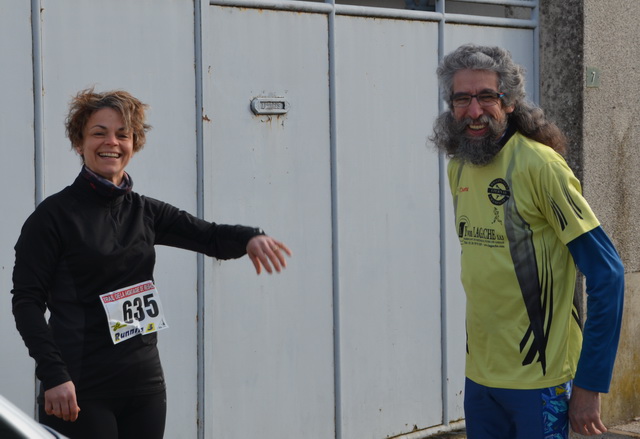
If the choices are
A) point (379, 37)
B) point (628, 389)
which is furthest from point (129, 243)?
point (628, 389)

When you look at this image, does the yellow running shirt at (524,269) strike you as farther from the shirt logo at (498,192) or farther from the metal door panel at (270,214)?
the metal door panel at (270,214)

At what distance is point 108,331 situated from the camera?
3.44 metres

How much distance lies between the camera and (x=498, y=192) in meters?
3.44

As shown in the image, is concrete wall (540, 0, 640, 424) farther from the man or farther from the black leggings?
the black leggings

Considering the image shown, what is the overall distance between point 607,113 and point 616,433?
199 cm

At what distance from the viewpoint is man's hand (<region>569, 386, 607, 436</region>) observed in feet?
10.5

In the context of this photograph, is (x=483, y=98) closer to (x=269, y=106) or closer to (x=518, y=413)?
(x=518, y=413)

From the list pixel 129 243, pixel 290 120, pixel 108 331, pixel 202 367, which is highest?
pixel 290 120

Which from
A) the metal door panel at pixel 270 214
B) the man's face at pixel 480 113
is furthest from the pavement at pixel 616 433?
the man's face at pixel 480 113

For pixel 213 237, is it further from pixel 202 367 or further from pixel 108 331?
pixel 202 367

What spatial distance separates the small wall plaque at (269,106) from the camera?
533 cm

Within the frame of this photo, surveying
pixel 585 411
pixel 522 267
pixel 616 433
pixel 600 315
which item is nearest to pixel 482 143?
pixel 522 267

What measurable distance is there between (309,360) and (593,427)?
2.58 meters

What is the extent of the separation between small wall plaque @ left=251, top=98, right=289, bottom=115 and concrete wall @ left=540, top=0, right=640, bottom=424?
2.06m
